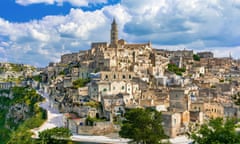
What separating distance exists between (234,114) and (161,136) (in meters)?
25.7

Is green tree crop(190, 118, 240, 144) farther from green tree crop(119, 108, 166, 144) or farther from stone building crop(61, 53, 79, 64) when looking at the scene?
stone building crop(61, 53, 79, 64)

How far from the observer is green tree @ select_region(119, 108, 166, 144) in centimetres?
4091

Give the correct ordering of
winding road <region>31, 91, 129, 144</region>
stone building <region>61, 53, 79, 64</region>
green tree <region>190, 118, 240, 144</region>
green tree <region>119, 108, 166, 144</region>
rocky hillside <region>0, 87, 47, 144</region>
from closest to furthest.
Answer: green tree <region>190, 118, 240, 144</region>
green tree <region>119, 108, 166, 144</region>
winding road <region>31, 91, 129, 144</region>
rocky hillside <region>0, 87, 47, 144</region>
stone building <region>61, 53, 79, 64</region>

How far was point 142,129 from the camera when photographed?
42094 millimetres

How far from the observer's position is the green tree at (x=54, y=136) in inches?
1622

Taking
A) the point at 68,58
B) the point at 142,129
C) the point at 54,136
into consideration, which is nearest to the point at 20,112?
the point at 68,58

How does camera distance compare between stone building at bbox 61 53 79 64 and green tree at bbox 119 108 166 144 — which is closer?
green tree at bbox 119 108 166 144

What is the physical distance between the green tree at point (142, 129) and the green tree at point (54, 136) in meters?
7.02

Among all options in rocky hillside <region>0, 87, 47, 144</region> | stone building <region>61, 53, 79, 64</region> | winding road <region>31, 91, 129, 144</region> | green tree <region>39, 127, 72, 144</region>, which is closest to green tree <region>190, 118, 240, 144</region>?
green tree <region>39, 127, 72, 144</region>

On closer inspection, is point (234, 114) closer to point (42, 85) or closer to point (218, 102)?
point (218, 102)

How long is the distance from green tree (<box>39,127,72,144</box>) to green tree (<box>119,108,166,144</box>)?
7.02 meters

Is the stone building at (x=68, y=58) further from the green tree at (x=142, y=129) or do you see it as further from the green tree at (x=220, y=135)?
the green tree at (x=220, y=135)

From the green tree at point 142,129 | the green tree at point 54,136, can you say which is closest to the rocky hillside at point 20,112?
the green tree at point 54,136

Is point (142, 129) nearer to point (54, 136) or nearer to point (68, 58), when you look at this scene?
point (54, 136)
